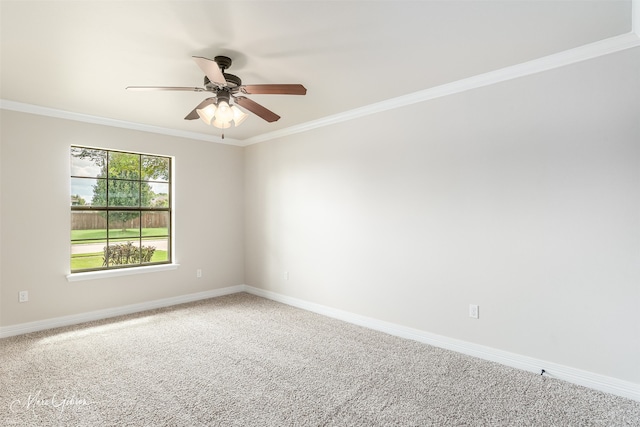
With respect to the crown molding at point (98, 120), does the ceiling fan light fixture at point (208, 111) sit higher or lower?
lower

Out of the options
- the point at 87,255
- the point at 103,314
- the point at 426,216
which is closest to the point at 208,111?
the point at 426,216

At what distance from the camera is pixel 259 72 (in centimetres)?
288

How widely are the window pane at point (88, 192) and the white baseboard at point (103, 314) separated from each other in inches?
51.8

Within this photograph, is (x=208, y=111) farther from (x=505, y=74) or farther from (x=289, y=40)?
(x=505, y=74)

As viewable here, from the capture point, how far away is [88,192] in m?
4.25

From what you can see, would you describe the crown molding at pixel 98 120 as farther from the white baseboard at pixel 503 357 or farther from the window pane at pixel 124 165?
the white baseboard at pixel 503 357

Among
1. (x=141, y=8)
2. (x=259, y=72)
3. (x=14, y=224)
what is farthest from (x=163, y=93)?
(x=14, y=224)

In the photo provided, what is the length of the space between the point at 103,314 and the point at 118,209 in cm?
130

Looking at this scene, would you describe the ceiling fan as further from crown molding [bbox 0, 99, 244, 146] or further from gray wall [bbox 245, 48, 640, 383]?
crown molding [bbox 0, 99, 244, 146]

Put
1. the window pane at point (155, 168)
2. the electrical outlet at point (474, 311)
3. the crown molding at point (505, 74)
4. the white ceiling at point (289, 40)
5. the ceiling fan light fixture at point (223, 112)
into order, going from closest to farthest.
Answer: the white ceiling at point (289, 40)
the crown molding at point (505, 74)
the ceiling fan light fixture at point (223, 112)
the electrical outlet at point (474, 311)
the window pane at point (155, 168)

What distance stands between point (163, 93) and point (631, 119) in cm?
377

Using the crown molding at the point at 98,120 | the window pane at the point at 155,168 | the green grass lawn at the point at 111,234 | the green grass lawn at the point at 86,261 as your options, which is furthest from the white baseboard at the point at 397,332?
the crown molding at the point at 98,120

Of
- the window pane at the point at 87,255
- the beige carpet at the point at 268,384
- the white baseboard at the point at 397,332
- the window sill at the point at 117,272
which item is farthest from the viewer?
the window pane at the point at 87,255

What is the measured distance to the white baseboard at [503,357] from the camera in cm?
246
